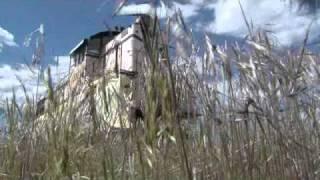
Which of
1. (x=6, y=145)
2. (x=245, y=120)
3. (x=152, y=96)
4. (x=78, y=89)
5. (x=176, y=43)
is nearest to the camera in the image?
(x=152, y=96)

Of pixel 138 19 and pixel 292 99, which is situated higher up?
pixel 138 19

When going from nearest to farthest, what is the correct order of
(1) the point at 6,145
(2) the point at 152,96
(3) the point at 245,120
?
(2) the point at 152,96
(3) the point at 245,120
(1) the point at 6,145

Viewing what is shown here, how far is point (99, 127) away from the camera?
1603 millimetres

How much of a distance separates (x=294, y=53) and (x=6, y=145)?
1428 millimetres

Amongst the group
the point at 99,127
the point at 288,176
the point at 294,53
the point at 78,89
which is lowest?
the point at 288,176

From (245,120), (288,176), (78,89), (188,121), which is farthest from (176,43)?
(288,176)

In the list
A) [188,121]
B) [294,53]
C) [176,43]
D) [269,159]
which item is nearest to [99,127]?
[188,121]

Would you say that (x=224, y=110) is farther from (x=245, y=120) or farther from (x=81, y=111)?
(x=81, y=111)

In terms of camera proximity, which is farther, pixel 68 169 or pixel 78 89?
pixel 78 89

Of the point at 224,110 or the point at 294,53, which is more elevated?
the point at 294,53

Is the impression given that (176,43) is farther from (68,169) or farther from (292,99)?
(292,99)

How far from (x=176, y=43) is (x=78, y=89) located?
0.68 meters

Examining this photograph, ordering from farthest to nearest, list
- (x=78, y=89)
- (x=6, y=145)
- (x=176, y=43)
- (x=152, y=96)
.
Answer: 1. (x=6, y=145)
2. (x=78, y=89)
3. (x=176, y=43)
4. (x=152, y=96)

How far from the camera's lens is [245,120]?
177cm
